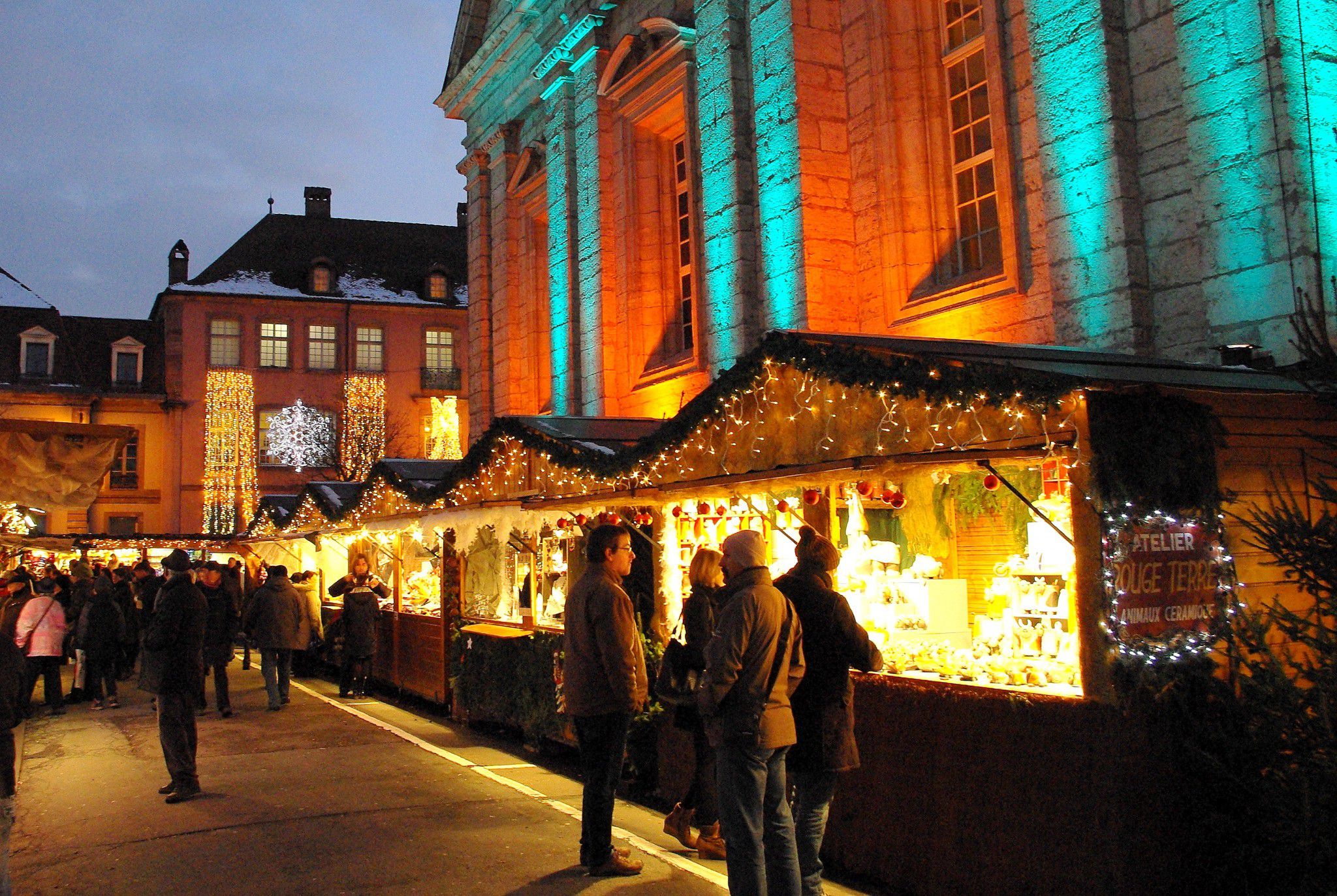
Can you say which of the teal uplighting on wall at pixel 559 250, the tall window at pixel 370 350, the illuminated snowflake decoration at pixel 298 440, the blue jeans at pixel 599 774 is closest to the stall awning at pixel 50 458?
the blue jeans at pixel 599 774

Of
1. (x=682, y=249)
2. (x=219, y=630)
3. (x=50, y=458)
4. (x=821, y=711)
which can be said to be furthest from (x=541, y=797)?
(x=682, y=249)

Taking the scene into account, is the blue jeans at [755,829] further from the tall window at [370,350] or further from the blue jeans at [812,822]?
the tall window at [370,350]

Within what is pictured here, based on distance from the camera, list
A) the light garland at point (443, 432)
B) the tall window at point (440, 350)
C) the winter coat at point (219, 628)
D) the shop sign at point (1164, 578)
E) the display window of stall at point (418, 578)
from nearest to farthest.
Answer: the shop sign at point (1164, 578)
the winter coat at point (219, 628)
the display window of stall at point (418, 578)
the light garland at point (443, 432)
the tall window at point (440, 350)

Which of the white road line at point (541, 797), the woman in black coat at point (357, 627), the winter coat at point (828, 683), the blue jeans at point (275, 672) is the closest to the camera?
the winter coat at point (828, 683)

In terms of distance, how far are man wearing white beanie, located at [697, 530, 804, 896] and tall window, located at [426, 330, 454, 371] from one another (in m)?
40.7

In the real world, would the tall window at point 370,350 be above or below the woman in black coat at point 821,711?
above

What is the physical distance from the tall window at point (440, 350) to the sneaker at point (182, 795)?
3693cm

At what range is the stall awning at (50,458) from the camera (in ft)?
25.7

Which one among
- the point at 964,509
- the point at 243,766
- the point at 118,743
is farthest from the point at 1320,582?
the point at 118,743

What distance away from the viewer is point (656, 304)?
17094 millimetres

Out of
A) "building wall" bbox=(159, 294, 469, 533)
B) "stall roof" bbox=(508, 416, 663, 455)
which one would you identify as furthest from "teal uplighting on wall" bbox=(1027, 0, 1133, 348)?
"building wall" bbox=(159, 294, 469, 533)

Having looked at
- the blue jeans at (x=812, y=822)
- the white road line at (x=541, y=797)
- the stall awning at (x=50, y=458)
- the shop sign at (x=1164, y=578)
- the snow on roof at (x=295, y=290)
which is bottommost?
the white road line at (x=541, y=797)

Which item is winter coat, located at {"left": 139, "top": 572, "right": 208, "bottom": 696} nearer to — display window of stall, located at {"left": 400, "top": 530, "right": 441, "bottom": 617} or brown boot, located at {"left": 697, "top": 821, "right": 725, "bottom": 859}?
brown boot, located at {"left": 697, "top": 821, "right": 725, "bottom": 859}

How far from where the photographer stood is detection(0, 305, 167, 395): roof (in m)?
42.3
